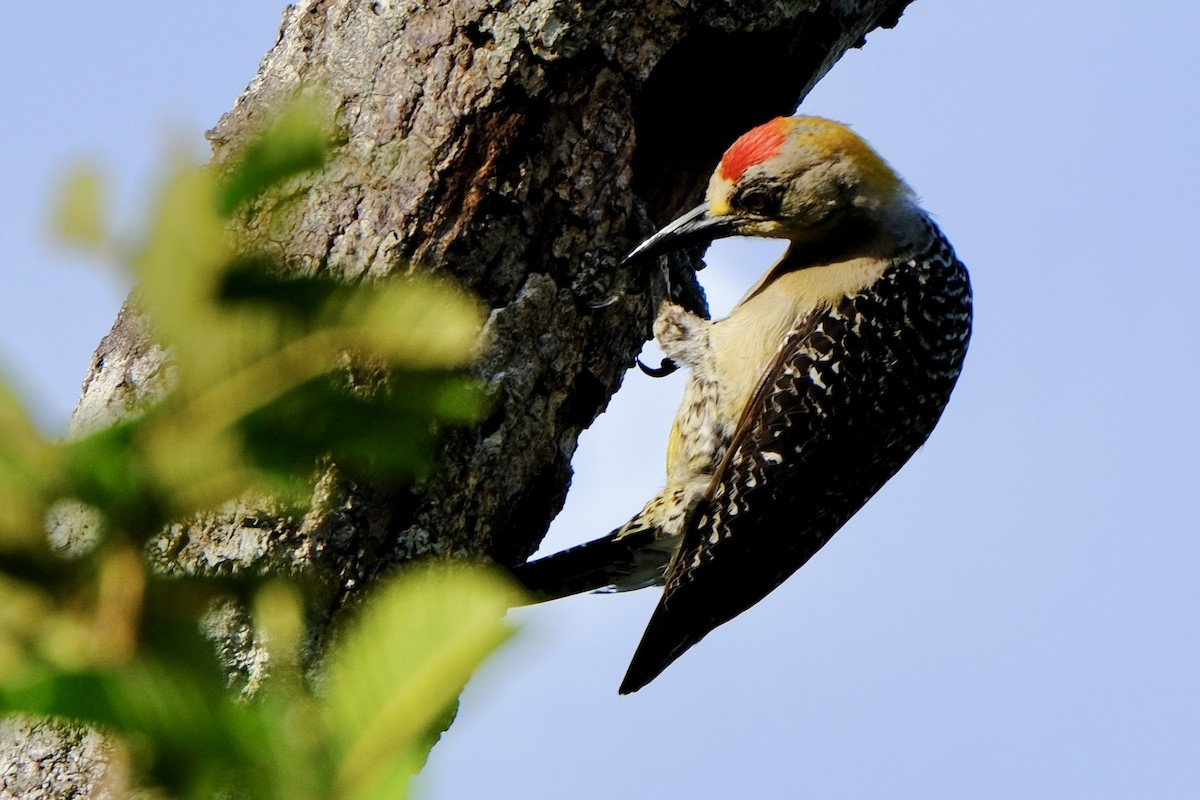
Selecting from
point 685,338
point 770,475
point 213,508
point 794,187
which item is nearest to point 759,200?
point 794,187

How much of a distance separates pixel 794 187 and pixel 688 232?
0.44 metres

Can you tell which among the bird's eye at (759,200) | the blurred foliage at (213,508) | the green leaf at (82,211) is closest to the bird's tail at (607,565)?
the bird's eye at (759,200)

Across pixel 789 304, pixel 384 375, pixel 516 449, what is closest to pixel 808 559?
pixel 789 304

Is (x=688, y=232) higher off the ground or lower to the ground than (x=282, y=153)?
higher

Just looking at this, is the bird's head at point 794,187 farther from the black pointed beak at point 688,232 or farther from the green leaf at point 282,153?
the green leaf at point 282,153

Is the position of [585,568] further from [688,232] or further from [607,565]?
[688,232]

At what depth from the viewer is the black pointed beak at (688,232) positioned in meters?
3.67

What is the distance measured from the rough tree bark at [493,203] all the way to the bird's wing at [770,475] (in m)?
0.67

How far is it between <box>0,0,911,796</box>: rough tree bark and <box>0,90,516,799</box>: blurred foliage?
1.75 meters

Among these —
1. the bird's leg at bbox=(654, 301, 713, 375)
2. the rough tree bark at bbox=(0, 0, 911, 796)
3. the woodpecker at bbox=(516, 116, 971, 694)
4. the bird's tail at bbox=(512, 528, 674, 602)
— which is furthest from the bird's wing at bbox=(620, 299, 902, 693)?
the rough tree bark at bbox=(0, 0, 911, 796)

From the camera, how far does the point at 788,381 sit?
4.12 meters

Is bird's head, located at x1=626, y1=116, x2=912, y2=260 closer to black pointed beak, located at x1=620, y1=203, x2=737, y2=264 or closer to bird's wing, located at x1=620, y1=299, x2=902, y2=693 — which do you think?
black pointed beak, located at x1=620, y1=203, x2=737, y2=264

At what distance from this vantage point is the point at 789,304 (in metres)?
4.27

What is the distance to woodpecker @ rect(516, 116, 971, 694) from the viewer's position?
4.11 metres
